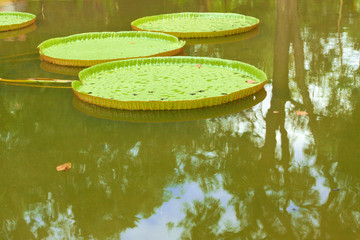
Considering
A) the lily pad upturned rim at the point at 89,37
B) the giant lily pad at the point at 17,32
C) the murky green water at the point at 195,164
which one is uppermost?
the lily pad upturned rim at the point at 89,37

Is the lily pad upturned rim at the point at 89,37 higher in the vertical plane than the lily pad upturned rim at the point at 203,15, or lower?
higher

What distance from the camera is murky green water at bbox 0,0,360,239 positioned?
2.41 metres

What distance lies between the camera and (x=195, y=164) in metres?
2.99

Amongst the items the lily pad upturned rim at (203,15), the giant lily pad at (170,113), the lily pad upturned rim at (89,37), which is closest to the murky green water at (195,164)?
the giant lily pad at (170,113)

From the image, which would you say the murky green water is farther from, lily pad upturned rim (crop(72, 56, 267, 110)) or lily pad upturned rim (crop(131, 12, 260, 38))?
lily pad upturned rim (crop(131, 12, 260, 38))

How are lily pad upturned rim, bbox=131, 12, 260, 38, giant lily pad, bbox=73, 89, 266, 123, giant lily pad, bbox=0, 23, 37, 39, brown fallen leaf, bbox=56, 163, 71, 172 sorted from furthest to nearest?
giant lily pad, bbox=0, 23, 37, 39 < lily pad upturned rim, bbox=131, 12, 260, 38 < giant lily pad, bbox=73, 89, 266, 123 < brown fallen leaf, bbox=56, 163, 71, 172

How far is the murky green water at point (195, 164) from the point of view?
2.41m

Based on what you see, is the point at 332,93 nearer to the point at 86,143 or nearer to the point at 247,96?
the point at 247,96

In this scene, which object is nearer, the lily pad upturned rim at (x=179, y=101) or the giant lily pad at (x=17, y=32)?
the lily pad upturned rim at (x=179, y=101)

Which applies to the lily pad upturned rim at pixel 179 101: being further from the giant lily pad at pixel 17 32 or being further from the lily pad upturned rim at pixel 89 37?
the giant lily pad at pixel 17 32

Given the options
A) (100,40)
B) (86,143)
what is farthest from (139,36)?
(86,143)

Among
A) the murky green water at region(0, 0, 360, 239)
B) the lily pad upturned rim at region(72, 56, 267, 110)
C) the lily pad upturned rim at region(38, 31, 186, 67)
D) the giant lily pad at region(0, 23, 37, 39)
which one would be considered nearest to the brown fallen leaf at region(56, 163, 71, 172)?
the murky green water at region(0, 0, 360, 239)

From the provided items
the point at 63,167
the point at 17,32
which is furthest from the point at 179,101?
the point at 17,32

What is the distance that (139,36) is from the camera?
6367 mm
